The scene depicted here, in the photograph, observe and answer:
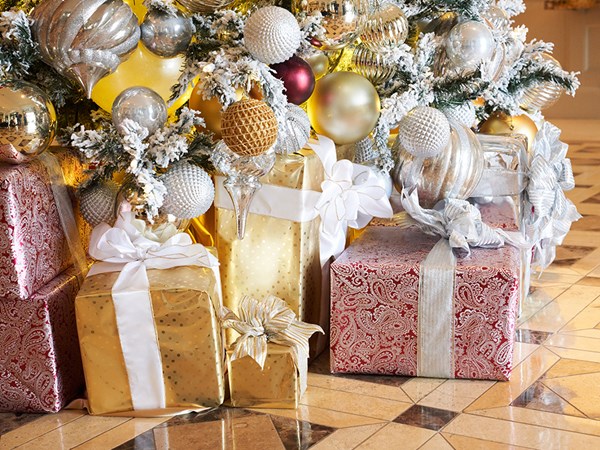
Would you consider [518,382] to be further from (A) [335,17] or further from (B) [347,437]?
(A) [335,17]

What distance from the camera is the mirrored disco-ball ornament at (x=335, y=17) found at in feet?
6.22

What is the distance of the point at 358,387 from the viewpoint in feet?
6.19

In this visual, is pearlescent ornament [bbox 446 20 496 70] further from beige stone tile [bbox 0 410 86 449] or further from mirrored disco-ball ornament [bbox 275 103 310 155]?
beige stone tile [bbox 0 410 86 449]

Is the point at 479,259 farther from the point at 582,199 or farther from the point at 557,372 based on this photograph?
the point at 582,199

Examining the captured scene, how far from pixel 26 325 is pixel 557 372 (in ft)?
3.58

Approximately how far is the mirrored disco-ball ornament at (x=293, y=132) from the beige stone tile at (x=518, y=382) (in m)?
0.63

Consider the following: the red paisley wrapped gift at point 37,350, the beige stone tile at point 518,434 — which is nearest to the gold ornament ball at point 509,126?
the beige stone tile at point 518,434

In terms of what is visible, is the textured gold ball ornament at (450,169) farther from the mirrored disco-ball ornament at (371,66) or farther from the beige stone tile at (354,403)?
the beige stone tile at (354,403)

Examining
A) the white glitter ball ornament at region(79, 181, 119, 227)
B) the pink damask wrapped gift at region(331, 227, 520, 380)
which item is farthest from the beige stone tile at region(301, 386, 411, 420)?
the white glitter ball ornament at region(79, 181, 119, 227)

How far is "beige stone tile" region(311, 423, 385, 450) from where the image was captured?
5.30 ft

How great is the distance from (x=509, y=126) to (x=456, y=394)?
1108 millimetres

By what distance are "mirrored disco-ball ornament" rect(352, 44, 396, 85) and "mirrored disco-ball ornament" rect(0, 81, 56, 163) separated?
0.80 meters

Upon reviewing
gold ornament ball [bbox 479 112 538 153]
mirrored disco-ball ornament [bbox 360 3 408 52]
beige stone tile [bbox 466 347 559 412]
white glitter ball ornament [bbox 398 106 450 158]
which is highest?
mirrored disco-ball ornament [bbox 360 3 408 52]

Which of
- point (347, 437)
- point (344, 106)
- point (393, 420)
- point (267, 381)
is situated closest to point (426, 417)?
point (393, 420)
